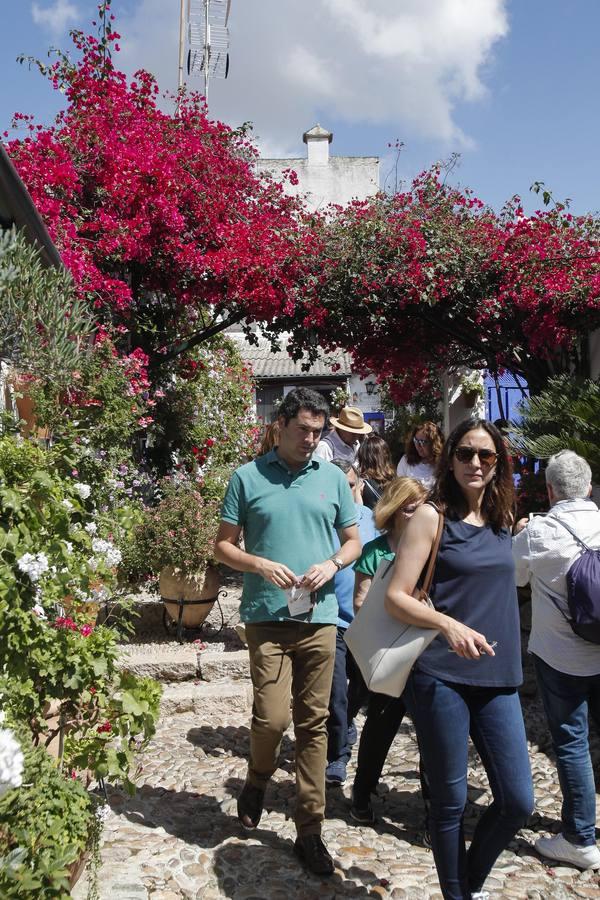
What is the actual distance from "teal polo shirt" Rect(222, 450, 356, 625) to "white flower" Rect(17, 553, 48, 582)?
1.21 meters

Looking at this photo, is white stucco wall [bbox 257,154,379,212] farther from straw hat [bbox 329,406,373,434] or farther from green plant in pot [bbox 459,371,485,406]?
straw hat [bbox 329,406,373,434]

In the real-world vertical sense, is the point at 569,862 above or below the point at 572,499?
below

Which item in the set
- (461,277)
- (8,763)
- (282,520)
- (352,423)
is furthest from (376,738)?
(461,277)

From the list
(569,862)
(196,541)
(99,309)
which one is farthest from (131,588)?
(569,862)

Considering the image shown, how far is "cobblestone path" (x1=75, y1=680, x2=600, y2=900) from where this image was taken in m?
3.36

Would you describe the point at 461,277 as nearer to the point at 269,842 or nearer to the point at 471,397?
the point at 269,842

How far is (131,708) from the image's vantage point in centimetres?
303

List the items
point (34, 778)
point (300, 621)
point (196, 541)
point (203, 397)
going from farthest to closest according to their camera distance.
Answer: point (203, 397) → point (196, 541) → point (300, 621) → point (34, 778)

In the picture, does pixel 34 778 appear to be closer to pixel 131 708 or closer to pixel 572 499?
pixel 131 708

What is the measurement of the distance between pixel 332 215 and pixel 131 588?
4.66 metres

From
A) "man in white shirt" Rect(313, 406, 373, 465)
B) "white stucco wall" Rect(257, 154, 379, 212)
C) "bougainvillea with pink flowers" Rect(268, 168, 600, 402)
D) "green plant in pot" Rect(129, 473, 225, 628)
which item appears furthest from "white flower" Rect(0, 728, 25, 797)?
"white stucco wall" Rect(257, 154, 379, 212)

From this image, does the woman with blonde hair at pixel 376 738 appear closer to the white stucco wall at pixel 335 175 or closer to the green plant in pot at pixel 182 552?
the green plant in pot at pixel 182 552

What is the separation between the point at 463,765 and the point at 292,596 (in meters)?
1.01

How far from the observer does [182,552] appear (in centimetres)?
629
